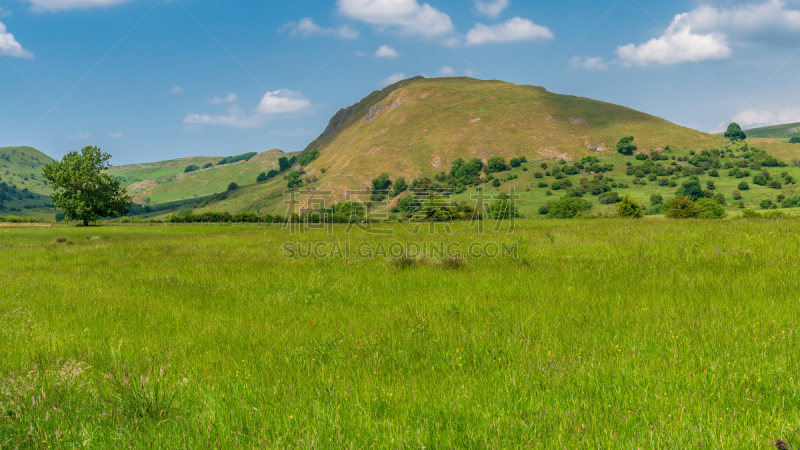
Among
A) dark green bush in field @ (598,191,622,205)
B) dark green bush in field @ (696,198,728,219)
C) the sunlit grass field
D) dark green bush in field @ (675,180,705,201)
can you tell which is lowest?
dark green bush in field @ (696,198,728,219)

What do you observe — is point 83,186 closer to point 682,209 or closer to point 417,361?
point 417,361

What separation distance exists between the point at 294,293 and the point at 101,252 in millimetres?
13665

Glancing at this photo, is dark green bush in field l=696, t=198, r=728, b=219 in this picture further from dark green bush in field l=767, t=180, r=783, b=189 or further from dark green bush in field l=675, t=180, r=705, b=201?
dark green bush in field l=767, t=180, r=783, b=189

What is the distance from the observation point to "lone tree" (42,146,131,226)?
61.4 metres

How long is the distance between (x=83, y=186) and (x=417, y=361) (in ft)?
260

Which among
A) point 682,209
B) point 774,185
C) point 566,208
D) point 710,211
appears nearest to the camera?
point 682,209

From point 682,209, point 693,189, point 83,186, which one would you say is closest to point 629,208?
point 682,209

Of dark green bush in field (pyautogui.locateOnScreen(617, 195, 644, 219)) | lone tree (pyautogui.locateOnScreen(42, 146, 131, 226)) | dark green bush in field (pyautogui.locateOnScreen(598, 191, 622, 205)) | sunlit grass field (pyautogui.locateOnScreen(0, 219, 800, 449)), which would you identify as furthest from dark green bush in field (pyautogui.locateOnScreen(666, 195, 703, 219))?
dark green bush in field (pyautogui.locateOnScreen(598, 191, 622, 205))

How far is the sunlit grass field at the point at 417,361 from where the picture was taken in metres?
3.04

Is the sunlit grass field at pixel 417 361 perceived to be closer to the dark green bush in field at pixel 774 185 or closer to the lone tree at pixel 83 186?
the lone tree at pixel 83 186

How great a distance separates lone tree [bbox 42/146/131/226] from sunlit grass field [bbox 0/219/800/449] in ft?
220

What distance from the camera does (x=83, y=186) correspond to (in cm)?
6341

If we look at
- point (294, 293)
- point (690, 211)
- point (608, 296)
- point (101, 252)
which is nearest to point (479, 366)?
point (608, 296)

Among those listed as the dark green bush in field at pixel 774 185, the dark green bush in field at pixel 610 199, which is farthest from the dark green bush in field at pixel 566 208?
the dark green bush in field at pixel 774 185
